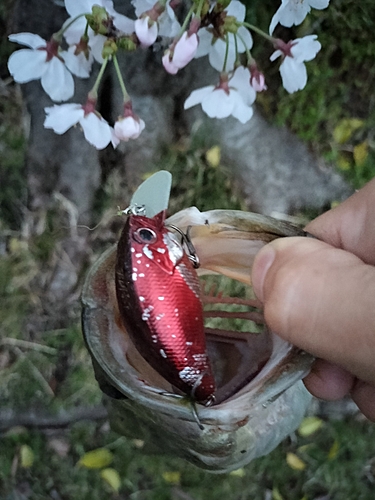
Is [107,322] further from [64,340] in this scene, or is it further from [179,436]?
[64,340]

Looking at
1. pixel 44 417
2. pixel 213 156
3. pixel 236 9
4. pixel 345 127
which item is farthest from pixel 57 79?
pixel 44 417

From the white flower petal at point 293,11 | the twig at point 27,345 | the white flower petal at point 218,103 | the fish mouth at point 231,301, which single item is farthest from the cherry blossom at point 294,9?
the twig at point 27,345

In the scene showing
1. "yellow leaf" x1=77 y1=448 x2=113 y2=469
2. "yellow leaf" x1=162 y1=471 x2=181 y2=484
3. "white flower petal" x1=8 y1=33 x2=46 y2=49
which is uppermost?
"white flower petal" x1=8 y1=33 x2=46 y2=49

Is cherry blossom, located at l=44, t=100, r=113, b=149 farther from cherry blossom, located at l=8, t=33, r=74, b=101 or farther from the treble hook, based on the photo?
the treble hook

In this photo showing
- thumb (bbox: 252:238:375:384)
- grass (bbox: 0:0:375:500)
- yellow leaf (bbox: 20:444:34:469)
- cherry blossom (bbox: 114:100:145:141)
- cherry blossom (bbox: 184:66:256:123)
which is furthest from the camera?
yellow leaf (bbox: 20:444:34:469)

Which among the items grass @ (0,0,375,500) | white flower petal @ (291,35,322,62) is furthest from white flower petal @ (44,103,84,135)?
grass @ (0,0,375,500)

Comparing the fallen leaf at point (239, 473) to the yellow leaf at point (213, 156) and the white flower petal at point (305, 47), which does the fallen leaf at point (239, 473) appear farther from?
the white flower petal at point (305, 47)
